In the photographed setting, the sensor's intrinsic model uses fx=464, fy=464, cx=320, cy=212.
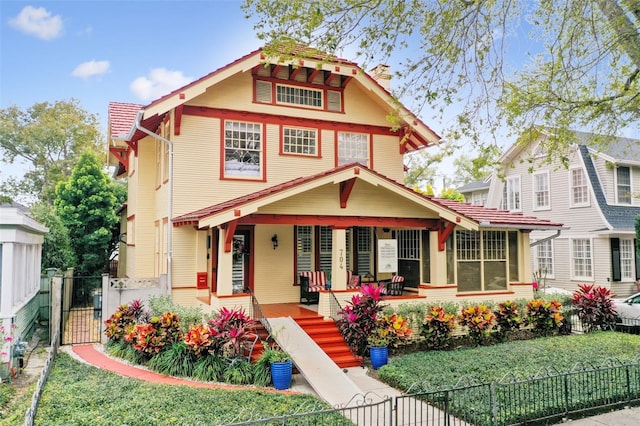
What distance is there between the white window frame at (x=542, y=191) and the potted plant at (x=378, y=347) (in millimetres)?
15828

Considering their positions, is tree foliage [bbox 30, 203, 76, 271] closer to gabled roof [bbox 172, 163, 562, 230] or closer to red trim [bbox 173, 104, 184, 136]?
gabled roof [bbox 172, 163, 562, 230]

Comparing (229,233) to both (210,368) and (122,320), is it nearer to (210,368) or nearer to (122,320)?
(210,368)

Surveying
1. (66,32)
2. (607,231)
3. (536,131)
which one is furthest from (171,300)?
(607,231)

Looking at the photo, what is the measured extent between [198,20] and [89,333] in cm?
992

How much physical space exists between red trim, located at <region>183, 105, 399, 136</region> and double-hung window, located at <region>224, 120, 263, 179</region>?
0.21 meters

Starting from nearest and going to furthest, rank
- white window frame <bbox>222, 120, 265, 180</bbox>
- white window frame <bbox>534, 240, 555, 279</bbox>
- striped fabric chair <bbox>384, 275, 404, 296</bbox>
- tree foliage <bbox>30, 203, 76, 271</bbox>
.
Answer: white window frame <bbox>222, 120, 265, 180</bbox> → striped fabric chair <bbox>384, 275, 404, 296</bbox> → tree foliage <bbox>30, 203, 76, 271</bbox> → white window frame <bbox>534, 240, 555, 279</bbox>

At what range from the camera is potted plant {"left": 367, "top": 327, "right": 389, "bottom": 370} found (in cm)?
1073

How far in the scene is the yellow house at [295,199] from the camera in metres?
12.7

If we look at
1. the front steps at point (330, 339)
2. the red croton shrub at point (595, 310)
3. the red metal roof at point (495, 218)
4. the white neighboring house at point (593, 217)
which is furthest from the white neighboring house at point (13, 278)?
the white neighboring house at point (593, 217)

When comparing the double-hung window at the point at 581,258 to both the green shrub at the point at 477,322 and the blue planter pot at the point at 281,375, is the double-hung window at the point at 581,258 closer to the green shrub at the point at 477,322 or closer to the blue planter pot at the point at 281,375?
the green shrub at the point at 477,322

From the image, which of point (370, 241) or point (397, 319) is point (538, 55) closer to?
point (397, 319)

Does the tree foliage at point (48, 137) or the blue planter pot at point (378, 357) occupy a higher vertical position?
the tree foliage at point (48, 137)

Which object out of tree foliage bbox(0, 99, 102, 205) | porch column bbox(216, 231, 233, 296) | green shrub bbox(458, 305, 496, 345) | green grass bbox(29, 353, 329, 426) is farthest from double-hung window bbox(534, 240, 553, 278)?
tree foliage bbox(0, 99, 102, 205)

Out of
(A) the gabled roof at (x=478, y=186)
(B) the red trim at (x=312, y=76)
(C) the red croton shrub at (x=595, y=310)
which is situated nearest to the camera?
(C) the red croton shrub at (x=595, y=310)
